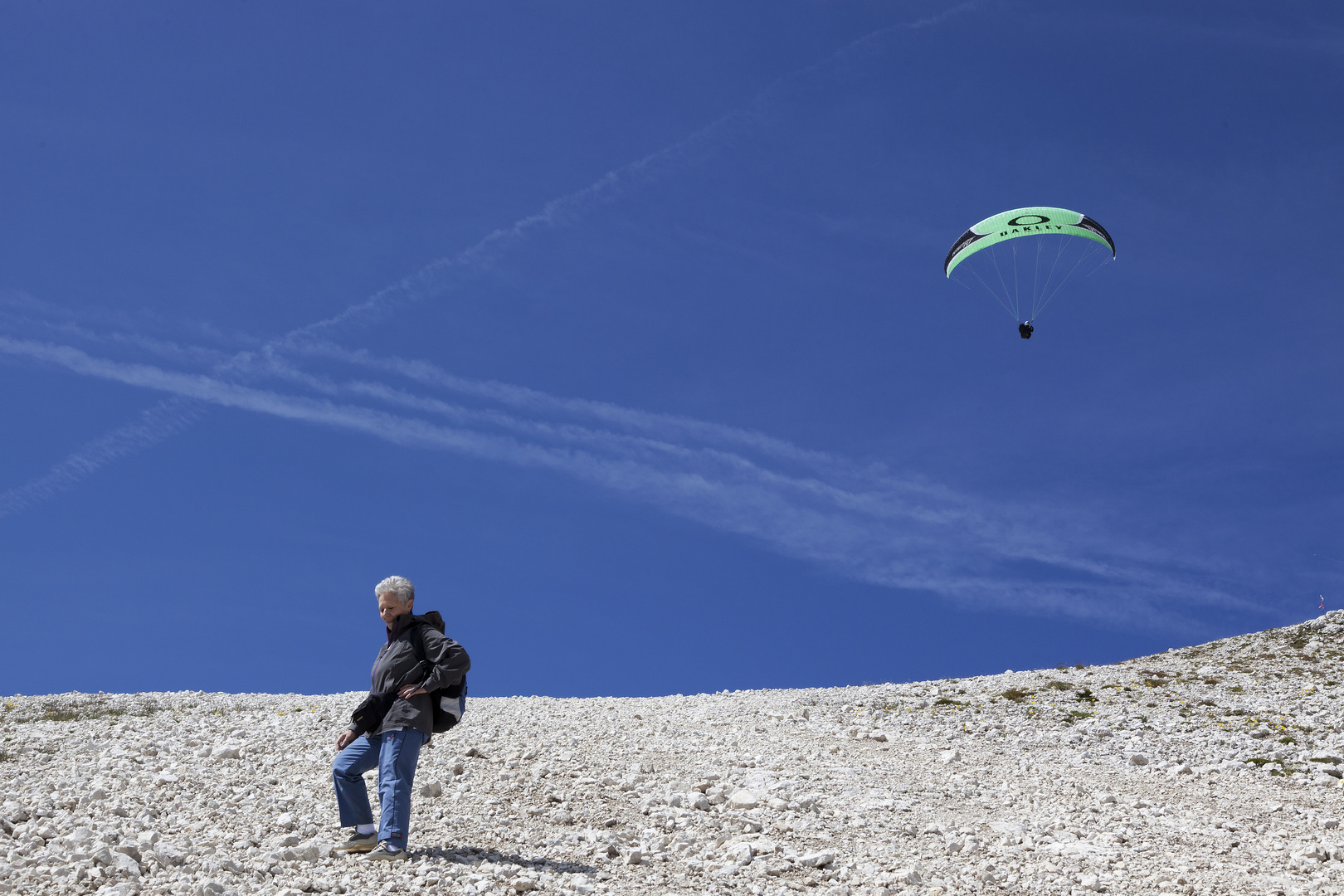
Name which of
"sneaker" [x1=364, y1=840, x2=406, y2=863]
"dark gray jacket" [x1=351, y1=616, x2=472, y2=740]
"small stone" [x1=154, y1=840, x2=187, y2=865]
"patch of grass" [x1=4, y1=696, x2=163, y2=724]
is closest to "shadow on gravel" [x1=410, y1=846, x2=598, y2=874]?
"sneaker" [x1=364, y1=840, x2=406, y2=863]

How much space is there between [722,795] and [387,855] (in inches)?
187

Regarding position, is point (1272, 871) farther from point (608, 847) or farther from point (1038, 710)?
point (1038, 710)

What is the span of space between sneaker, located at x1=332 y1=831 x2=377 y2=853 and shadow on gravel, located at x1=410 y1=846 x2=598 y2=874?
1.36ft

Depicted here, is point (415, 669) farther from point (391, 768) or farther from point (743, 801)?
point (743, 801)

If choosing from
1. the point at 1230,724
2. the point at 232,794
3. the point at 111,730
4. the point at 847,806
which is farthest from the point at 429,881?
the point at 1230,724

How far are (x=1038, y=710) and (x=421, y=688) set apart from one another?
14446 mm

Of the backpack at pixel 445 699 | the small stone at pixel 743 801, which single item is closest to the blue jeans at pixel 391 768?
the backpack at pixel 445 699

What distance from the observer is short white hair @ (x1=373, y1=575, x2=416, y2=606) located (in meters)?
9.95

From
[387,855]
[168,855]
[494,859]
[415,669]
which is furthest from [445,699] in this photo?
[168,855]

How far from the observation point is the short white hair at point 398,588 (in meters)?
9.95

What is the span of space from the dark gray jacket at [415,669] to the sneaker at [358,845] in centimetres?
106

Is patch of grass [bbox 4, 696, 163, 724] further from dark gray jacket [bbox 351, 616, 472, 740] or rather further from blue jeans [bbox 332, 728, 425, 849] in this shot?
dark gray jacket [bbox 351, 616, 472, 740]

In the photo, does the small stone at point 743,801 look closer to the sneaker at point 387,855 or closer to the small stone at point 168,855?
the sneaker at point 387,855

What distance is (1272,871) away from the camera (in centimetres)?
1098
